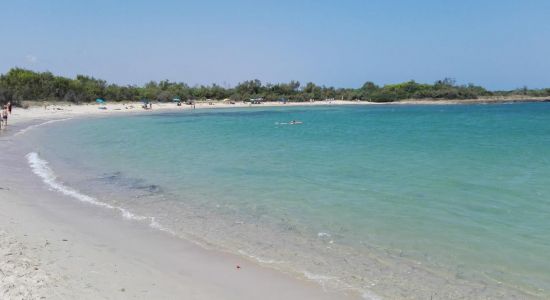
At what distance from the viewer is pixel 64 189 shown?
12469mm

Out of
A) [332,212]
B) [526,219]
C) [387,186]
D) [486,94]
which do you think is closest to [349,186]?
[387,186]

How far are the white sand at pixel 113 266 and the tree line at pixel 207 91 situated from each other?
2004 inches

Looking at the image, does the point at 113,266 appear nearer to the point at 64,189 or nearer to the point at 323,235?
the point at 323,235

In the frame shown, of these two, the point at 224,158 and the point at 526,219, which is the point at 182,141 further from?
the point at 526,219

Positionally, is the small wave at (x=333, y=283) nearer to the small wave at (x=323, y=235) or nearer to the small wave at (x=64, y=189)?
the small wave at (x=323, y=235)

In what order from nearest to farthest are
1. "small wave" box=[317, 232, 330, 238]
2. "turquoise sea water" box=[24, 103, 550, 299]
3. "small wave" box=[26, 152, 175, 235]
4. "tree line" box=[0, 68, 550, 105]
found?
"turquoise sea water" box=[24, 103, 550, 299]
"small wave" box=[317, 232, 330, 238]
"small wave" box=[26, 152, 175, 235]
"tree line" box=[0, 68, 550, 105]

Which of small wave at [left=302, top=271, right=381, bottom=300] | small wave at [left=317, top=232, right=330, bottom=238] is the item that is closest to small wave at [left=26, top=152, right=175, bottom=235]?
small wave at [left=317, top=232, right=330, bottom=238]

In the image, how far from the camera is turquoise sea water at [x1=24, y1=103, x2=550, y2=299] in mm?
6844

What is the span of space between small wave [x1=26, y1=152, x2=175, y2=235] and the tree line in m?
40.7

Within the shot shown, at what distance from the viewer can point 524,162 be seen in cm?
1856

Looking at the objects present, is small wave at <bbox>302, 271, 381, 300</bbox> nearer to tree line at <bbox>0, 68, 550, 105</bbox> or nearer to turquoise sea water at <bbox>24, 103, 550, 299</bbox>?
turquoise sea water at <bbox>24, 103, 550, 299</bbox>

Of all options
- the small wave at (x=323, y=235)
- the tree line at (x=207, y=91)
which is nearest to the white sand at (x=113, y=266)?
the small wave at (x=323, y=235)

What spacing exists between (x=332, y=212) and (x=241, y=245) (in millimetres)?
2975

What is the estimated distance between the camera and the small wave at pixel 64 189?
9.48 m
